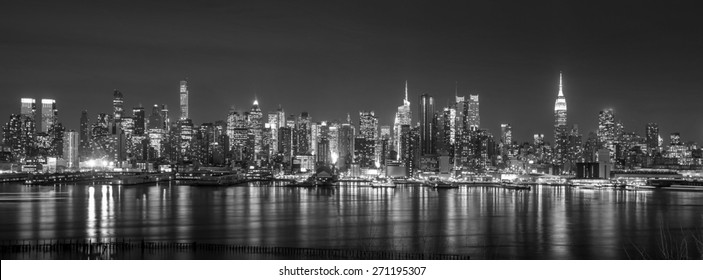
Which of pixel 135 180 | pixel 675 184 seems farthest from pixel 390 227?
pixel 675 184

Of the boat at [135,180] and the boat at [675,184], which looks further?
the boat at [675,184]

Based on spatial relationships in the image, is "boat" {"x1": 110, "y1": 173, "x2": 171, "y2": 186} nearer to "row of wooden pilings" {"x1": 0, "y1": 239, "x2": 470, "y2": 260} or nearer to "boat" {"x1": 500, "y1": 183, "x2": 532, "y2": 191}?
"boat" {"x1": 500, "y1": 183, "x2": 532, "y2": 191}

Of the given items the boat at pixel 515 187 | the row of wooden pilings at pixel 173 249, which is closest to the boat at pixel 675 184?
the boat at pixel 515 187

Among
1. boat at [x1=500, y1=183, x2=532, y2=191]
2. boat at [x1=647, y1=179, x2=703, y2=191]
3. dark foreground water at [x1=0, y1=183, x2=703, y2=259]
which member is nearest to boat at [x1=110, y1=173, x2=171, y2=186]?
dark foreground water at [x1=0, y1=183, x2=703, y2=259]

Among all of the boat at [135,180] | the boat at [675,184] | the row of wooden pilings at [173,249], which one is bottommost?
the boat at [675,184]

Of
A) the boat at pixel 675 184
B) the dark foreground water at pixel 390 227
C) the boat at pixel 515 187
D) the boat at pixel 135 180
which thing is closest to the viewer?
the dark foreground water at pixel 390 227

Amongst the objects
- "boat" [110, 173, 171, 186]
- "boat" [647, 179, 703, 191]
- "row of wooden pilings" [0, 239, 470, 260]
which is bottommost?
"boat" [647, 179, 703, 191]

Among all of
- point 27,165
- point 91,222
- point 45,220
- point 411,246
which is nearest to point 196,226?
point 91,222

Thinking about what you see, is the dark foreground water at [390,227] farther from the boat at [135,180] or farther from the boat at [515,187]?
the boat at [135,180]

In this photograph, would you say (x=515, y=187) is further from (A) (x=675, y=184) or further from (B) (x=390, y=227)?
(B) (x=390, y=227)

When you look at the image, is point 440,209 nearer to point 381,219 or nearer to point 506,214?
point 506,214
